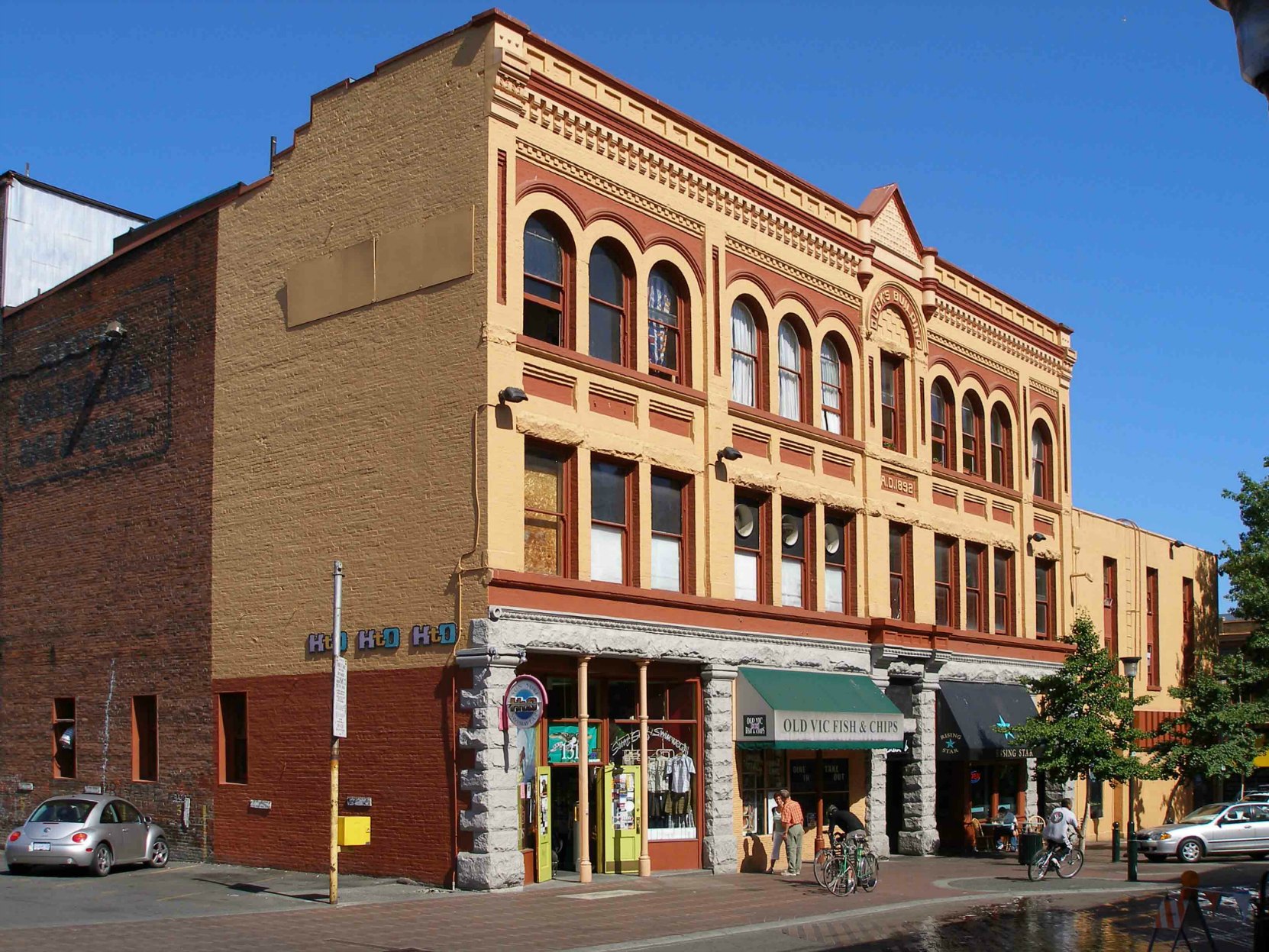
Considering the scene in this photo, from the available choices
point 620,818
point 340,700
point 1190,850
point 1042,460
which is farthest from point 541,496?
point 1042,460

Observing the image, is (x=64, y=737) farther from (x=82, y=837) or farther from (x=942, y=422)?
(x=942, y=422)

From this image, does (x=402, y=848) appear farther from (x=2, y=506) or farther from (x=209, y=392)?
(x=2, y=506)

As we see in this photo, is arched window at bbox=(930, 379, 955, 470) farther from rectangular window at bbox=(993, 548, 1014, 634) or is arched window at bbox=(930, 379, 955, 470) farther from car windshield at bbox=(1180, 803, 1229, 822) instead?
car windshield at bbox=(1180, 803, 1229, 822)

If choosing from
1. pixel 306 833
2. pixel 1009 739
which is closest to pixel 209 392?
pixel 306 833

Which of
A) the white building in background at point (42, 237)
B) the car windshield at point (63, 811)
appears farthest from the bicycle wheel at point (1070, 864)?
the white building in background at point (42, 237)

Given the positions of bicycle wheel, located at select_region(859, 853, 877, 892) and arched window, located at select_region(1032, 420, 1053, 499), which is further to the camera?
arched window, located at select_region(1032, 420, 1053, 499)

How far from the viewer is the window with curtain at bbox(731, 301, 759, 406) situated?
1134 inches

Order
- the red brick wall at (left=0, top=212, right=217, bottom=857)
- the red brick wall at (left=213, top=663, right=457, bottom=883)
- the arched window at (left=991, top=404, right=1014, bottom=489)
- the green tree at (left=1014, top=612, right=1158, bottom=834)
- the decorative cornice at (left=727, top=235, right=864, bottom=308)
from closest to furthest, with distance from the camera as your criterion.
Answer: the red brick wall at (left=213, top=663, right=457, bottom=883)
the red brick wall at (left=0, top=212, right=217, bottom=857)
the decorative cornice at (left=727, top=235, right=864, bottom=308)
the green tree at (left=1014, top=612, right=1158, bottom=834)
the arched window at (left=991, top=404, right=1014, bottom=489)

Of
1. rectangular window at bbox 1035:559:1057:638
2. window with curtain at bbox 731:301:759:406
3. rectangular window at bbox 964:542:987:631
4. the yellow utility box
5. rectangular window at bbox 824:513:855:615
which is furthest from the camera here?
rectangular window at bbox 1035:559:1057:638

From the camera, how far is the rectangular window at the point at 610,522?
2477 centimetres

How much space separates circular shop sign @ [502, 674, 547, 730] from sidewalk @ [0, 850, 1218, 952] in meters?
2.60

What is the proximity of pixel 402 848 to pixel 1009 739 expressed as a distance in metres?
16.2

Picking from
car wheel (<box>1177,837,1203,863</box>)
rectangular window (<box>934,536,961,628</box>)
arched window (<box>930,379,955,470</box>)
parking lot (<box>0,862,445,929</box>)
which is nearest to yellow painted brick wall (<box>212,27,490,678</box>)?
parking lot (<box>0,862,445,929</box>)

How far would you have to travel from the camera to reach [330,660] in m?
24.4
